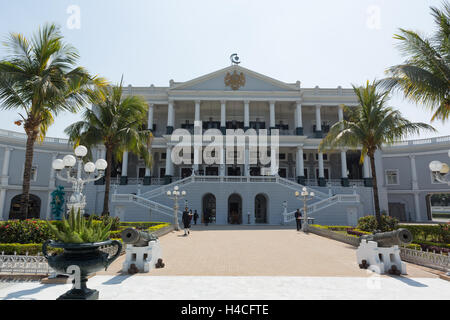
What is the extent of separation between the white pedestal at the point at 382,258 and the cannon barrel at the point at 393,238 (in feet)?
0.45

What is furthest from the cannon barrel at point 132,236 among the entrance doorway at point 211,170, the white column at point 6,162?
the white column at point 6,162

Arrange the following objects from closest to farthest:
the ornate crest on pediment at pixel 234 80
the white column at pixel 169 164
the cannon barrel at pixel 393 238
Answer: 1. the cannon barrel at pixel 393 238
2. the white column at pixel 169 164
3. the ornate crest on pediment at pixel 234 80

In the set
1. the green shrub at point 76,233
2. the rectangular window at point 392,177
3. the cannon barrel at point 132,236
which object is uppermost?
the rectangular window at point 392,177

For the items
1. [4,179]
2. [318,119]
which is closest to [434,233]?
[318,119]

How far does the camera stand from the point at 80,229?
16.0ft

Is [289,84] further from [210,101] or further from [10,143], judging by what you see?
[10,143]

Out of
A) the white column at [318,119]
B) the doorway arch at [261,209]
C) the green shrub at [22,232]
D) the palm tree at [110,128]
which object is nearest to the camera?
the green shrub at [22,232]

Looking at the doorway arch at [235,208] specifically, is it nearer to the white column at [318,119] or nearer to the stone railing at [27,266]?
the white column at [318,119]

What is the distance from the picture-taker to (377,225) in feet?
46.1

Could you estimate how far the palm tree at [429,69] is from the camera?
10.1 meters

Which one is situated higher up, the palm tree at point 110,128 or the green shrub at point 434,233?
the palm tree at point 110,128

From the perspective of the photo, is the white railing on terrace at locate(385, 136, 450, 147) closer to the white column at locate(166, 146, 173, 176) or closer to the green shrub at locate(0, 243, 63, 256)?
the white column at locate(166, 146, 173, 176)
